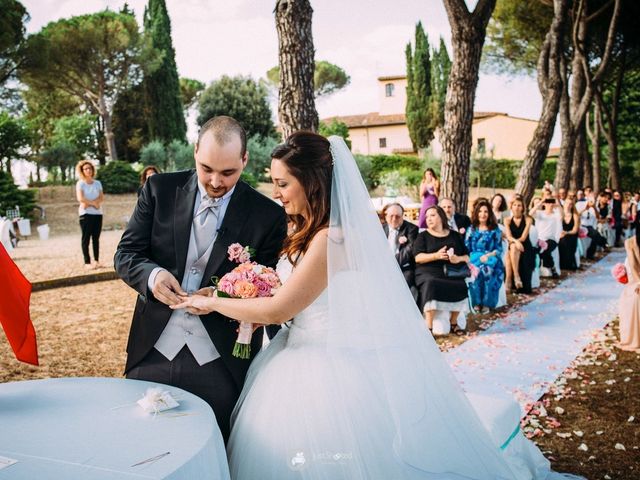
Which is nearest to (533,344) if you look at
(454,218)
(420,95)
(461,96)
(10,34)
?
(454,218)

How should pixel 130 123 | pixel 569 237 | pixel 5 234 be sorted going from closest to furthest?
pixel 569 237 → pixel 5 234 → pixel 130 123

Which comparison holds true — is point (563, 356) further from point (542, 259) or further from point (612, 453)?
point (542, 259)

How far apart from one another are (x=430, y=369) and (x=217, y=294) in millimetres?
1048

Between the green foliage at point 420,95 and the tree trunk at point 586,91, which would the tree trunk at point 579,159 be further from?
the green foliage at point 420,95

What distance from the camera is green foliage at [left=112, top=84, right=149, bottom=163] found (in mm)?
33781

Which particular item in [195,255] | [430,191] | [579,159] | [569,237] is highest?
[579,159]

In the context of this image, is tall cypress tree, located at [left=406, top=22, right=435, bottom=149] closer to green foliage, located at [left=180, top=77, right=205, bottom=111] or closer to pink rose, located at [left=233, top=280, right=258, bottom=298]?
green foliage, located at [left=180, top=77, right=205, bottom=111]

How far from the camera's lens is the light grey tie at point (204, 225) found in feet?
8.37

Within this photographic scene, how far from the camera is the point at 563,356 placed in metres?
5.79

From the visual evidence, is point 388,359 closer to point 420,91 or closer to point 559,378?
point 559,378

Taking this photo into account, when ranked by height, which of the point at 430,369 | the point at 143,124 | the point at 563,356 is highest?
the point at 143,124

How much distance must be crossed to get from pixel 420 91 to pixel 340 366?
135 feet

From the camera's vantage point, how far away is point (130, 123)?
115ft

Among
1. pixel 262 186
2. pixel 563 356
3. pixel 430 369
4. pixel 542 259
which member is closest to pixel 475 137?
pixel 262 186
